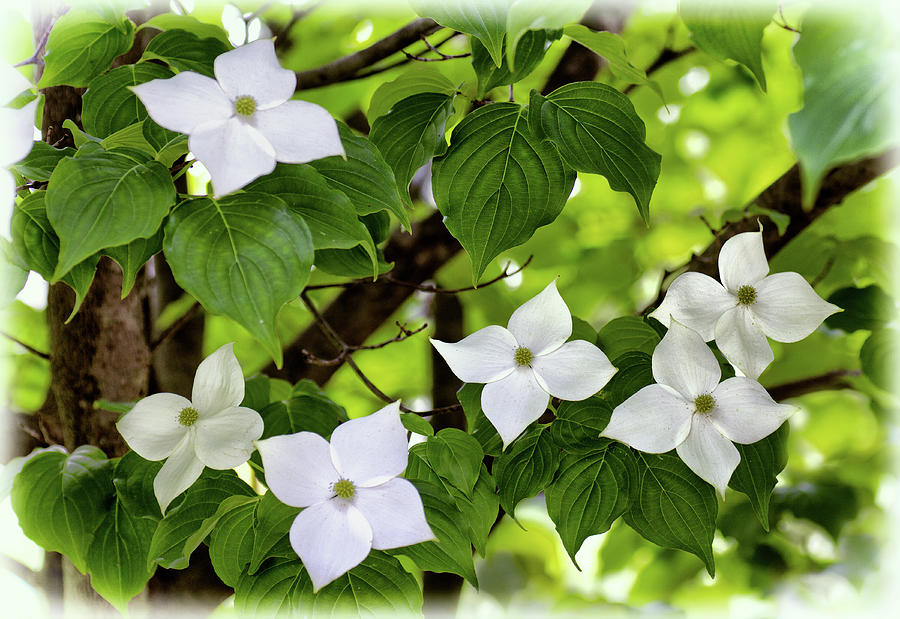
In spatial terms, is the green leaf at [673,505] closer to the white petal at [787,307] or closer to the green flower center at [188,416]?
the white petal at [787,307]

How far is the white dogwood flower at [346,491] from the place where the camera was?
0.30 meters

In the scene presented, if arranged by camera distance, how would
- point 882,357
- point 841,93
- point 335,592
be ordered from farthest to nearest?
point 882,357 → point 335,592 → point 841,93

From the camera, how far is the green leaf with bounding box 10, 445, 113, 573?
0.44 metres

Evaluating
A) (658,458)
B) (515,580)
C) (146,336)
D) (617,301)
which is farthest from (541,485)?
(515,580)

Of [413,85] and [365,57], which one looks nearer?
[413,85]

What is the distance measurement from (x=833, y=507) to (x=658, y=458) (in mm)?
713

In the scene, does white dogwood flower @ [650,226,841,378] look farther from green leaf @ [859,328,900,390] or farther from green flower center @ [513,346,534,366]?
green leaf @ [859,328,900,390]

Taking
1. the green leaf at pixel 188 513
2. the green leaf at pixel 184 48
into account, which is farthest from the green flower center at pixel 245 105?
the green leaf at pixel 188 513

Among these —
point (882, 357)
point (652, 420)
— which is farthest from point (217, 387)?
point (882, 357)

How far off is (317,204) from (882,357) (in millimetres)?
432

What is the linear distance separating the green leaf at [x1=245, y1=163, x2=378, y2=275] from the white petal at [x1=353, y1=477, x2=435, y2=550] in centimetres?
10

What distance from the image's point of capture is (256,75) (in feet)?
1.01

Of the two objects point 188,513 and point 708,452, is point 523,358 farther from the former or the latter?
point 188,513

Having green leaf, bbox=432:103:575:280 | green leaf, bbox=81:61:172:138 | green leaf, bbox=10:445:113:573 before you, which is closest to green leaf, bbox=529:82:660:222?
green leaf, bbox=432:103:575:280
